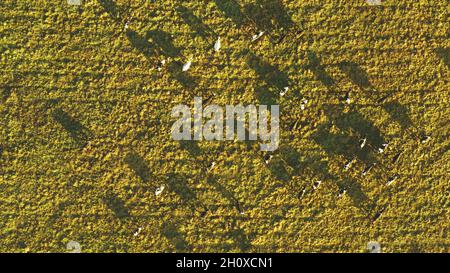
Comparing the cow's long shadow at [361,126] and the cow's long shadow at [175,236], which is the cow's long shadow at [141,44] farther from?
the cow's long shadow at [361,126]

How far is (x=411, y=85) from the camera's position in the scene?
2518mm

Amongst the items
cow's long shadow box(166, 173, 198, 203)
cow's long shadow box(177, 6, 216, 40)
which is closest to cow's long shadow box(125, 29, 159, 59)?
cow's long shadow box(177, 6, 216, 40)

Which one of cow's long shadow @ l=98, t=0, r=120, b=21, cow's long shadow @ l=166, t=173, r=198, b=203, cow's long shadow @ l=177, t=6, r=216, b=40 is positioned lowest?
cow's long shadow @ l=166, t=173, r=198, b=203

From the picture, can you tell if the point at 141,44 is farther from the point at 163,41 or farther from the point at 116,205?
the point at 116,205

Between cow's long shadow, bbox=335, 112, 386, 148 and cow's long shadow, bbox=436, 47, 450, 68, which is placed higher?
cow's long shadow, bbox=436, 47, 450, 68

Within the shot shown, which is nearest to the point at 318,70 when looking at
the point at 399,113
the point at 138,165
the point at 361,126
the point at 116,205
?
the point at 361,126

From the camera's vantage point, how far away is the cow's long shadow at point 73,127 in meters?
2.46

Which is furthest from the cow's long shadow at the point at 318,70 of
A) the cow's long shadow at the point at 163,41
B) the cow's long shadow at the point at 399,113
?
the cow's long shadow at the point at 163,41

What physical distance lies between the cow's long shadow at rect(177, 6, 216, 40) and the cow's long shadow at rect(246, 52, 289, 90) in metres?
0.38

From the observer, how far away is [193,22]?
8.10 feet

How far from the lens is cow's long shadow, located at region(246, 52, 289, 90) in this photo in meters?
2.49

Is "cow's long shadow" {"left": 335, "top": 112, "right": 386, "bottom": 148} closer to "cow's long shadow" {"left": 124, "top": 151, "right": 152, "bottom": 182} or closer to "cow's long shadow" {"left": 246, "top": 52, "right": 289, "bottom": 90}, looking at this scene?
"cow's long shadow" {"left": 246, "top": 52, "right": 289, "bottom": 90}

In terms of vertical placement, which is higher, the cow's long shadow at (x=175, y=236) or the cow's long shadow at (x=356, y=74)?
the cow's long shadow at (x=356, y=74)
